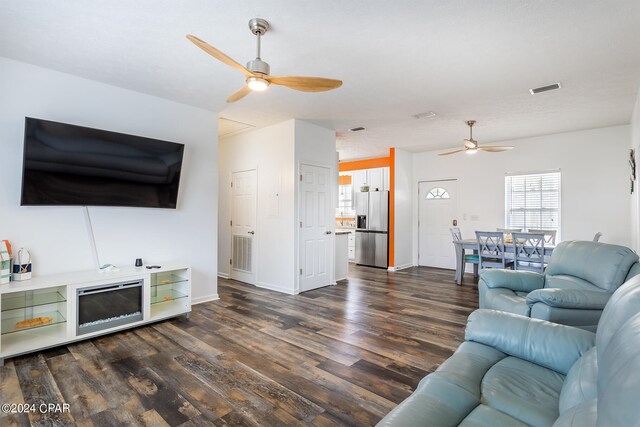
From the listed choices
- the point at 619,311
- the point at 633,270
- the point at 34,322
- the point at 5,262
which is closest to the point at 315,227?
the point at 34,322

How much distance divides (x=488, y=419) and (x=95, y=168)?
3862 millimetres

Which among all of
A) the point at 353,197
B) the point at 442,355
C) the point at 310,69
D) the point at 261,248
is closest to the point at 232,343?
the point at 442,355

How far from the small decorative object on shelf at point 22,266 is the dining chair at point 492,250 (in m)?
5.72

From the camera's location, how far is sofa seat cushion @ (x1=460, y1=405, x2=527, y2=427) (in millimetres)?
1217

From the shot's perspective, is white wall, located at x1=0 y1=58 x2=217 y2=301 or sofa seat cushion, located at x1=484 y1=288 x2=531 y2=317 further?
white wall, located at x1=0 y1=58 x2=217 y2=301

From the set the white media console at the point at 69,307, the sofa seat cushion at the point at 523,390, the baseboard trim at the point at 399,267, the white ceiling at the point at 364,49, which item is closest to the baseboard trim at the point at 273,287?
the white media console at the point at 69,307

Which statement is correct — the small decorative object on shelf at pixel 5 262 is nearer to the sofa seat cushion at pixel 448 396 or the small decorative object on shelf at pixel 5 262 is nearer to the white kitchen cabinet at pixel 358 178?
the sofa seat cushion at pixel 448 396

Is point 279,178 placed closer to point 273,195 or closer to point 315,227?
point 273,195

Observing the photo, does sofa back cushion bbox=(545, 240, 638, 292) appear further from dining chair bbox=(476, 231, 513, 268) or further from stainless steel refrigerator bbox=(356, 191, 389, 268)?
stainless steel refrigerator bbox=(356, 191, 389, 268)

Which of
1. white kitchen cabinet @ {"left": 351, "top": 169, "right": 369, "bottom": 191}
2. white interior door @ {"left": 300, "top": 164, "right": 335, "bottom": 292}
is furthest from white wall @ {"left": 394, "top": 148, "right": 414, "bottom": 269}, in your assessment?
white interior door @ {"left": 300, "top": 164, "right": 335, "bottom": 292}

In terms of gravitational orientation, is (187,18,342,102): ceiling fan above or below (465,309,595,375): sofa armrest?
above

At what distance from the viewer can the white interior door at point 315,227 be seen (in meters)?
5.09

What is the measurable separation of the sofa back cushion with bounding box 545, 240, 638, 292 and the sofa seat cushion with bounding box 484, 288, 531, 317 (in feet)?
1.64

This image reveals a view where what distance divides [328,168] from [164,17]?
11.5ft
